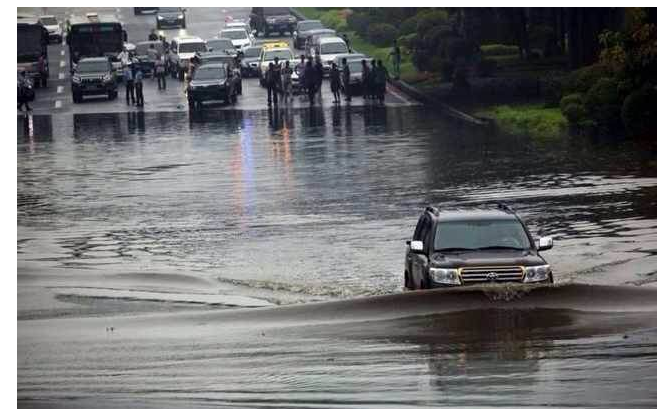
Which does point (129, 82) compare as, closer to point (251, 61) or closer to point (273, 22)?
point (251, 61)

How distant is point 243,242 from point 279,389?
14.1m

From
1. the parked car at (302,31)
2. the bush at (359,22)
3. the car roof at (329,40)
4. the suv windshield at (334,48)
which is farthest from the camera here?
the bush at (359,22)

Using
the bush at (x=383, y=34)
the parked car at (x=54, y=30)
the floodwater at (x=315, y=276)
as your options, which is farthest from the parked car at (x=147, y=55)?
the floodwater at (x=315, y=276)

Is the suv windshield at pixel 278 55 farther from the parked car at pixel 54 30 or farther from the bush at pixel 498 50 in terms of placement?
the parked car at pixel 54 30

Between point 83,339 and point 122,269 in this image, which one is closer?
point 83,339

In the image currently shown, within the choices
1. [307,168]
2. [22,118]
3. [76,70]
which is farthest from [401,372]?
[76,70]

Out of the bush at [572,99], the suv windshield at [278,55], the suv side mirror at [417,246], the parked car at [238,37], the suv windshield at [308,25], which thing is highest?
the suv windshield at [308,25]

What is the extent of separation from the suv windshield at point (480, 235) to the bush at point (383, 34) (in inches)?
2646

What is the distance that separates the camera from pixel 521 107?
5547 cm

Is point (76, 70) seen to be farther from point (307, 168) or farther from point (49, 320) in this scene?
point (49, 320)

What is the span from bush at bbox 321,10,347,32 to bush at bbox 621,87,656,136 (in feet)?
179

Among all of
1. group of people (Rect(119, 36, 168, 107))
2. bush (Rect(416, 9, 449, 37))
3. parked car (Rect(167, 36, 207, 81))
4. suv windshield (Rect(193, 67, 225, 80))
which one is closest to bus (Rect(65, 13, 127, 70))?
group of people (Rect(119, 36, 168, 107))

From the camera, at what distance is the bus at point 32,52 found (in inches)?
2810

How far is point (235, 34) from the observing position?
86500 millimetres
